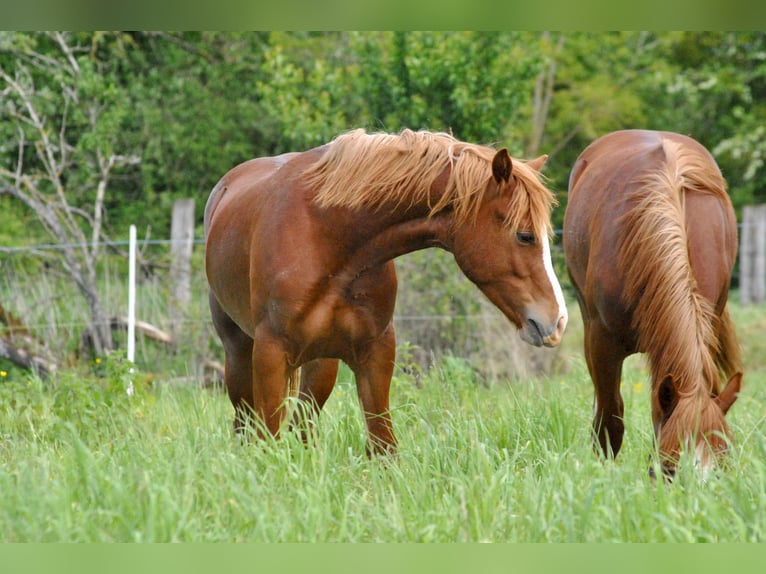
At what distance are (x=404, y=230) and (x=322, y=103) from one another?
7352mm

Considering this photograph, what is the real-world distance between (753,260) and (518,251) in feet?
39.4

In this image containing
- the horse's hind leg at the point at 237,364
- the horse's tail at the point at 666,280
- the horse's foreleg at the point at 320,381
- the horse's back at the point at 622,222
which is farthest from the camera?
the horse's hind leg at the point at 237,364

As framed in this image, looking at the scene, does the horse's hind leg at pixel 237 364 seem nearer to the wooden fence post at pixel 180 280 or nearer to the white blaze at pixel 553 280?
the white blaze at pixel 553 280

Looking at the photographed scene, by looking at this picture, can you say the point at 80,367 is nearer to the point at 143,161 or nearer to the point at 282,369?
the point at 282,369

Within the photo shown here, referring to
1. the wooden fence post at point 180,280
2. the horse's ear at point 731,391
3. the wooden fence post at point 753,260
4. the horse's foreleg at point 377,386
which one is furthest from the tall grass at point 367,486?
the wooden fence post at point 753,260

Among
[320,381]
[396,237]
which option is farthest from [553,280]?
[320,381]

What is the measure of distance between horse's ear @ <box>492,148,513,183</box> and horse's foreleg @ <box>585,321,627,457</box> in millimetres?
1377

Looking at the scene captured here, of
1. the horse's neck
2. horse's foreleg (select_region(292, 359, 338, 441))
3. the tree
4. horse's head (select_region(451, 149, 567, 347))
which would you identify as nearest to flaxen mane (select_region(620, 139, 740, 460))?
horse's head (select_region(451, 149, 567, 347))

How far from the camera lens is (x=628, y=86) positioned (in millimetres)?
19078

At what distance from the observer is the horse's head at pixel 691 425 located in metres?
3.66

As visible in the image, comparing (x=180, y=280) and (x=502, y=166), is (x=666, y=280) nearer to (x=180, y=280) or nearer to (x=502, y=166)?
(x=502, y=166)

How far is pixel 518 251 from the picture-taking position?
4227mm

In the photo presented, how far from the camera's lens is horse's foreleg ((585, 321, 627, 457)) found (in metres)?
5.21

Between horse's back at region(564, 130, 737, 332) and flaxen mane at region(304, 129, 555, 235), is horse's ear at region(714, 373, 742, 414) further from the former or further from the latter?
flaxen mane at region(304, 129, 555, 235)
